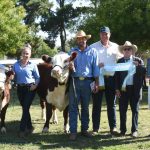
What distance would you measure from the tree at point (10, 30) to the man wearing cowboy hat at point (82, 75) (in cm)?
2193

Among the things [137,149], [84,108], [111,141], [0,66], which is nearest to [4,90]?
[0,66]

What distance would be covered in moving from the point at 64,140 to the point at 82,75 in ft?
4.78

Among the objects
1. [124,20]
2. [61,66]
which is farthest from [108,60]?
[124,20]

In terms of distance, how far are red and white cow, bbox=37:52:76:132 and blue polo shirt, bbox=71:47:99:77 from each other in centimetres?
21

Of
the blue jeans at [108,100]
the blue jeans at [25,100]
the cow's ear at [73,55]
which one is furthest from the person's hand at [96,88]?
the blue jeans at [25,100]

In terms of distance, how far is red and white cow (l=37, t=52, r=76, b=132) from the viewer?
9305 millimetres

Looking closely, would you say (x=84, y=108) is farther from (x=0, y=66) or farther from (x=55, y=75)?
(x=0, y=66)

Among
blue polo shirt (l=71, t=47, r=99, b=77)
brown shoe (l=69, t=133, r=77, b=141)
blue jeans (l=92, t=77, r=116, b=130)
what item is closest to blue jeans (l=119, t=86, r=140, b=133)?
blue jeans (l=92, t=77, r=116, b=130)

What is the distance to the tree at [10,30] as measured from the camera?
31.4 meters

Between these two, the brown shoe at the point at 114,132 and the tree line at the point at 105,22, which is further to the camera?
the tree line at the point at 105,22

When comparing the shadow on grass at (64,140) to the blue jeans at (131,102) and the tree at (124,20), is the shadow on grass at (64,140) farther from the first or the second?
the tree at (124,20)

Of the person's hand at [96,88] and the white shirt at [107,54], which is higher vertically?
the white shirt at [107,54]

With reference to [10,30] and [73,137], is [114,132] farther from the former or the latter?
[10,30]

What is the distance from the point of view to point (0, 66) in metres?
9.86
